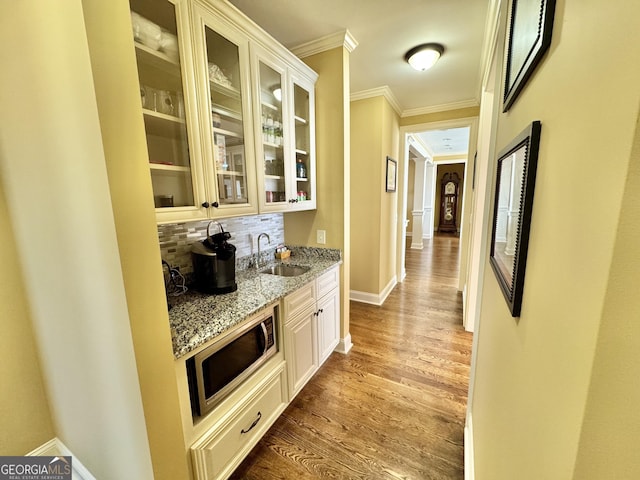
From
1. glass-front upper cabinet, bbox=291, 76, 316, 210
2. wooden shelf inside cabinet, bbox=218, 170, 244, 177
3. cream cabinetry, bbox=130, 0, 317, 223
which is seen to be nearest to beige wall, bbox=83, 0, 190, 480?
cream cabinetry, bbox=130, 0, 317, 223

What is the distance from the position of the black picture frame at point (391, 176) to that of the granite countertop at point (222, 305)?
1.78m

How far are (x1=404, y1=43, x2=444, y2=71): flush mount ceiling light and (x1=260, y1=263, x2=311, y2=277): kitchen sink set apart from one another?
200 cm

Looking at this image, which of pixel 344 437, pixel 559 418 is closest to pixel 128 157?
pixel 559 418

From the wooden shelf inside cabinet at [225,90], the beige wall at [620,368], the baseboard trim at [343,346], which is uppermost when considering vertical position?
the wooden shelf inside cabinet at [225,90]

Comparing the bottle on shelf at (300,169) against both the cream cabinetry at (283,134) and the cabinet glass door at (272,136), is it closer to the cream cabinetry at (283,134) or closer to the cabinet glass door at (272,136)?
the cream cabinetry at (283,134)

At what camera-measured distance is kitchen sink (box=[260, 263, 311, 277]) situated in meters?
2.16

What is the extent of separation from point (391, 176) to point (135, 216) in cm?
320

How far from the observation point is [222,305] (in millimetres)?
1407

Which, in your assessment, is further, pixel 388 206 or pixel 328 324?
pixel 388 206

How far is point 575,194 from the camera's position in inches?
15.8

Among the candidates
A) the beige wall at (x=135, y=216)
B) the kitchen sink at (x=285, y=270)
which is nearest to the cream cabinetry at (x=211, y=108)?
the beige wall at (x=135, y=216)

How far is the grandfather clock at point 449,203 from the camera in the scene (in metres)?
9.10

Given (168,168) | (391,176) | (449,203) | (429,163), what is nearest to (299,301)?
(168,168)

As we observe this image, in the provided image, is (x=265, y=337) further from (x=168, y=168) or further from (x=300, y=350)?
(x=168, y=168)
